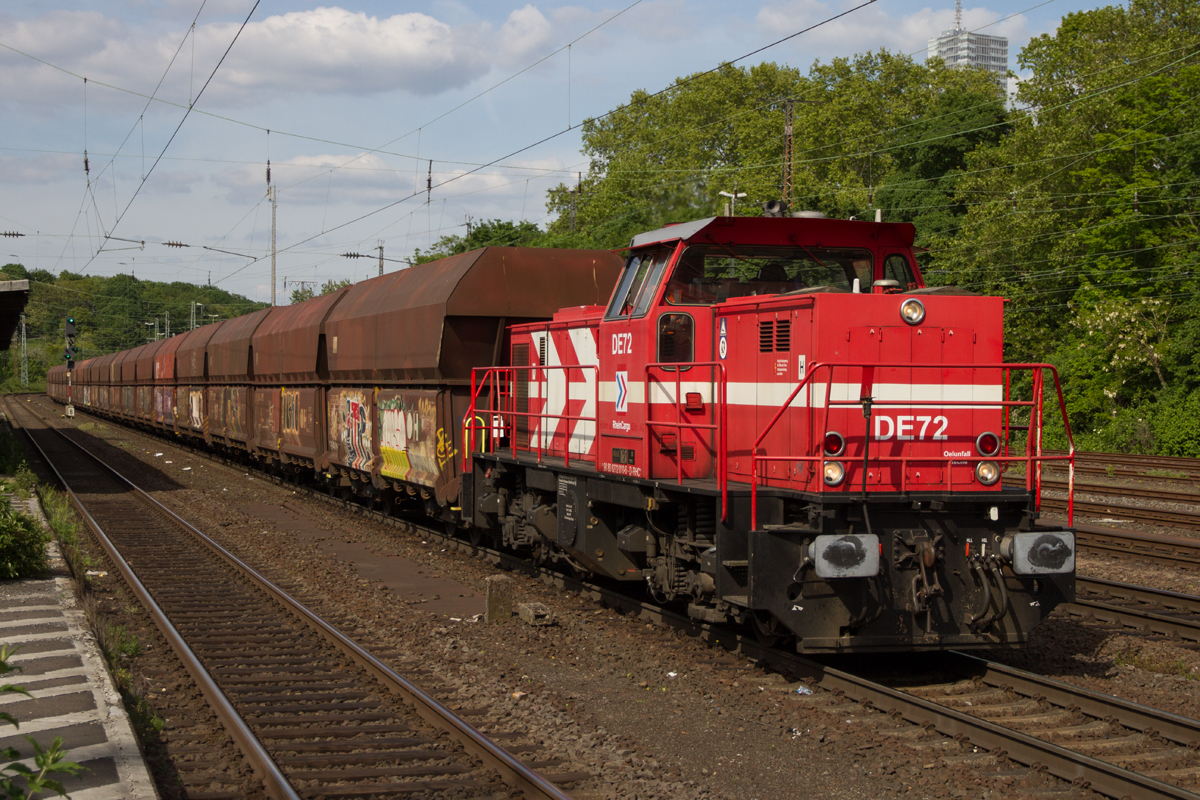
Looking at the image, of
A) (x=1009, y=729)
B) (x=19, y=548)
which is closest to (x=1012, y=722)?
(x=1009, y=729)

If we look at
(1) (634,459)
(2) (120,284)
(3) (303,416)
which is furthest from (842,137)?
(2) (120,284)

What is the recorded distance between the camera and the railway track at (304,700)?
5438 millimetres

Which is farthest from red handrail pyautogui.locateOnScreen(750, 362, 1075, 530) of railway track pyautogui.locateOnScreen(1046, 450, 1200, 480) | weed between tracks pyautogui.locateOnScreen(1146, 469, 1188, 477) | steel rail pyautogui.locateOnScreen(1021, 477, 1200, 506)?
weed between tracks pyautogui.locateOnScreen(1146, 469, 1188, 477)

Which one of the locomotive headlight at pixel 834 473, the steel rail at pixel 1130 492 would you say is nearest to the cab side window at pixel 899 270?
the locomotive headlight at pixel 834 473

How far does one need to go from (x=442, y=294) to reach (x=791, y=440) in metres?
6.35

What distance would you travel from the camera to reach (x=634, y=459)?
8.18 meters

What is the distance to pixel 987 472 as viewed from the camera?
7.04 metres

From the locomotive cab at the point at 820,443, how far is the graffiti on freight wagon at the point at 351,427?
7645mm

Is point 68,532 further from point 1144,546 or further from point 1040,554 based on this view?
point 1144,546

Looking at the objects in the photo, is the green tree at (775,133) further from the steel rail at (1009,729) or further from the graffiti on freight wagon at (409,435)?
the steel rail at (1009,729)

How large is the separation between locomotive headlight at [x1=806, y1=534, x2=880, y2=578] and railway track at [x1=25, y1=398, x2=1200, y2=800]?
0.82 m

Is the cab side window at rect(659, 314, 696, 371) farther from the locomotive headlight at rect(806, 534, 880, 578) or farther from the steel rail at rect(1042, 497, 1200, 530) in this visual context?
the steel rail at rect(1042, 497, 1200, 530)

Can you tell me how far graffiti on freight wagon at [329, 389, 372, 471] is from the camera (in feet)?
51.2

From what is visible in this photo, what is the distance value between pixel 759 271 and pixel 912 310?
139cm
